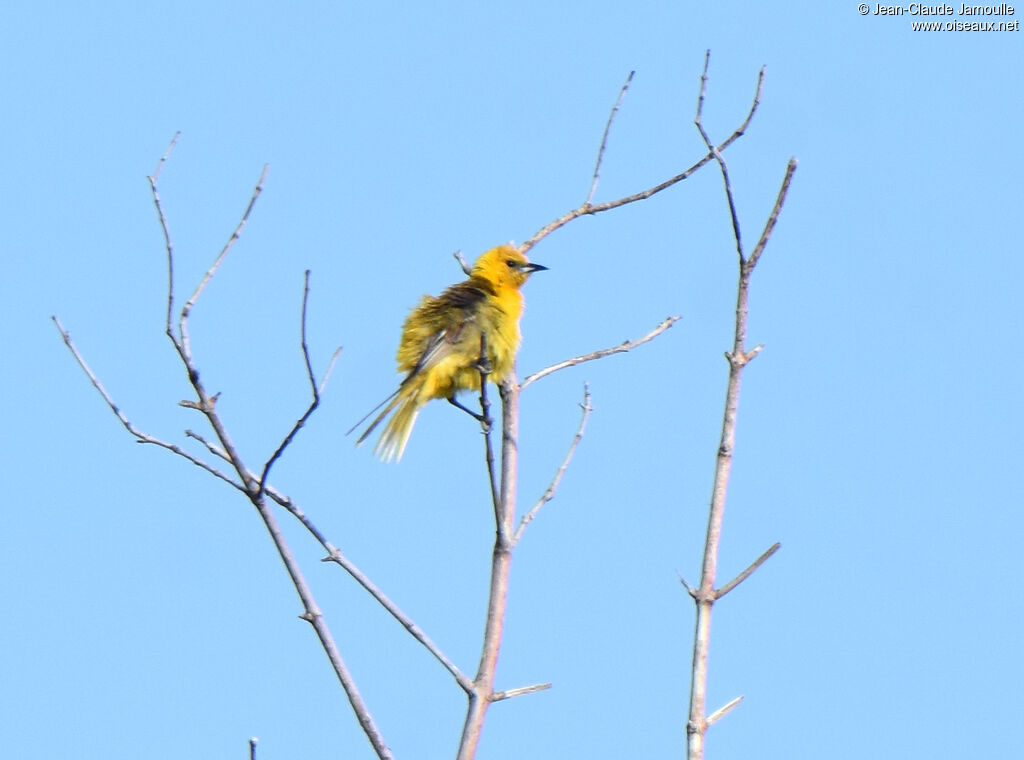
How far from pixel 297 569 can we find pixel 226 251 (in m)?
0.91

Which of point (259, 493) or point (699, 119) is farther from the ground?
point (699, 119)

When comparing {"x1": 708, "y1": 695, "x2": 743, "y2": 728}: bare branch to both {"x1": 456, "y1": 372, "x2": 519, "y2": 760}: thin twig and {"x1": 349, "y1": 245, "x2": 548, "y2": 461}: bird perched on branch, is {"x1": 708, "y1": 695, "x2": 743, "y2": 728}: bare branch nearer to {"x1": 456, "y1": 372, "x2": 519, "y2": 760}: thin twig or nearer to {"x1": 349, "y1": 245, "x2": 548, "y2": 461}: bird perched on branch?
{"x1": 456, "y1": 372, "x2": 519, "y2": 760}: thin twig

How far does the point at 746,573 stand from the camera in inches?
127

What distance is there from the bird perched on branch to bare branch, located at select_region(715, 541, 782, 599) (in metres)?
2.80

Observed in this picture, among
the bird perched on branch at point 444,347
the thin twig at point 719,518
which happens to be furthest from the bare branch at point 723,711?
the bird perched on branch at point 444,347

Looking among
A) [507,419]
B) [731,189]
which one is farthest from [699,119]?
[507,419]

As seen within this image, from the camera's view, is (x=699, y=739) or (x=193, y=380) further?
(x=193, y=380)

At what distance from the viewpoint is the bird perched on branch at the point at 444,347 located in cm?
621

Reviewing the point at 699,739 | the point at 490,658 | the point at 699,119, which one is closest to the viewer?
the point at 699,739

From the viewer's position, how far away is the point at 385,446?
6.27 metres

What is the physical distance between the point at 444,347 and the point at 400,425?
43cm

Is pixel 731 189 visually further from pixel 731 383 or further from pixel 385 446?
pixel 385 446

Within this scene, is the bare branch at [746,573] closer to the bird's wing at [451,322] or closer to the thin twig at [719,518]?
the thin twig at [719,518]

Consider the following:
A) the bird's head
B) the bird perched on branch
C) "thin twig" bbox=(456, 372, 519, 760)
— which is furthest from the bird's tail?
"thin twig" bbox=(456, 372, 519, 760)
